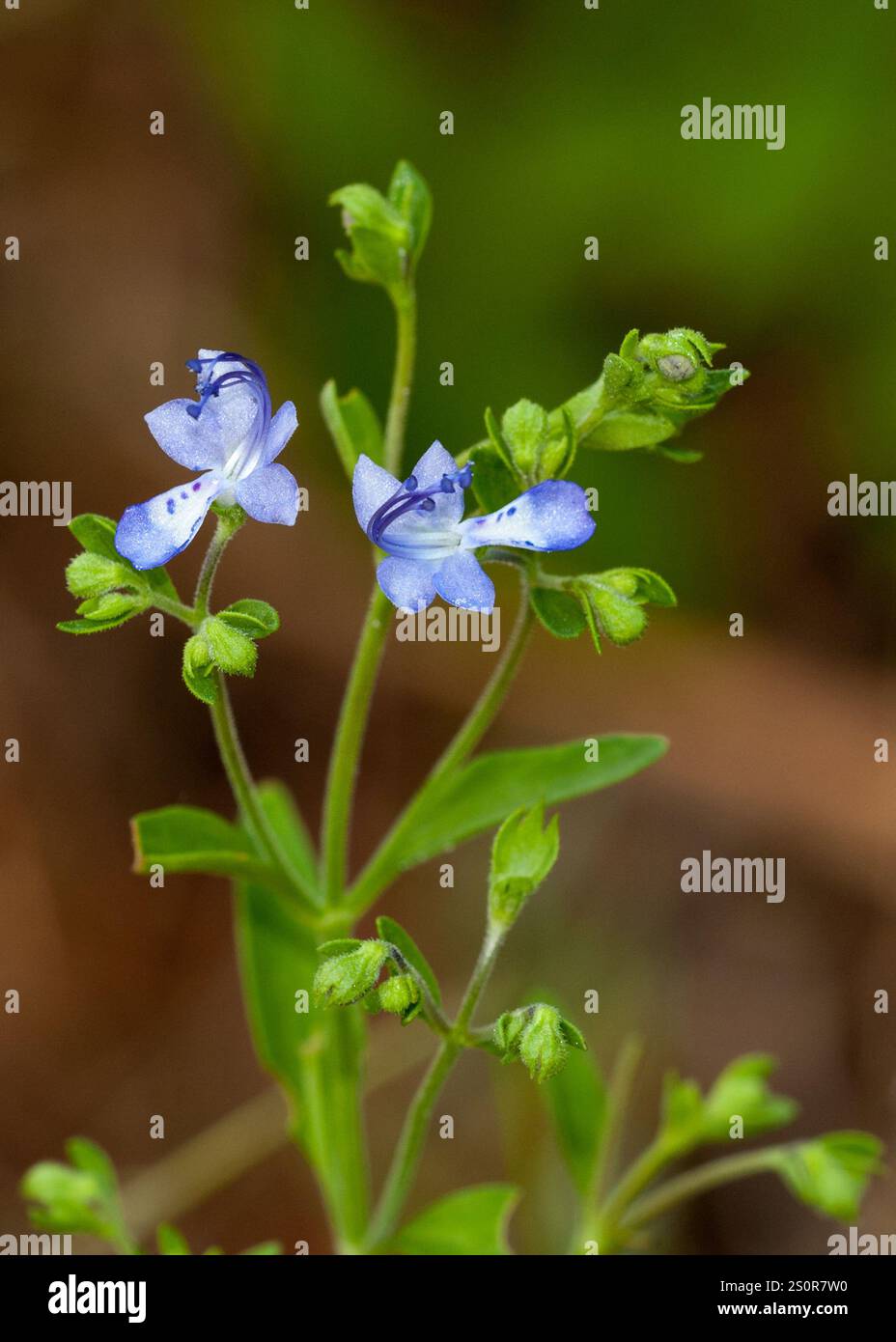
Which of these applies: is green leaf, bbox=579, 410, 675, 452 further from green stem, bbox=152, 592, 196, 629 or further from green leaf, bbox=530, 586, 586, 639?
green stem, bbox=152, 592, 196, 629

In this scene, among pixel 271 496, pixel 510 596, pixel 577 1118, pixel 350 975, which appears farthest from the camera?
pixel 510 596

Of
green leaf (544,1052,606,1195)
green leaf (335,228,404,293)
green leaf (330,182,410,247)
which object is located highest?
green leaf (330,182,410,247)

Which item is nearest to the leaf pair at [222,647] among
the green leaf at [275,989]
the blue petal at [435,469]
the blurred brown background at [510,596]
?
the blue petal at [435,469]

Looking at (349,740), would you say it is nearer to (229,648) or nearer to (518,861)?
(518,861)

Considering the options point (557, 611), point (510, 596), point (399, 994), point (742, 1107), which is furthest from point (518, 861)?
point (510, 596)

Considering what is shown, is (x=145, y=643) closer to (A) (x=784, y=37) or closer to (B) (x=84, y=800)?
(B) (x=84, y=800)

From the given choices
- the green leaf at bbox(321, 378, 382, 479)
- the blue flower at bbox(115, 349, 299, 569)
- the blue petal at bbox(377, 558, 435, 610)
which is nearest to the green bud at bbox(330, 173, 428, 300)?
the green leaf at bbox(321, 378, 382, 479)

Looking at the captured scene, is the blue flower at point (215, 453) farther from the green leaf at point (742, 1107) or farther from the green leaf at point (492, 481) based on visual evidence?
the green leaf at point (742, 1107)
